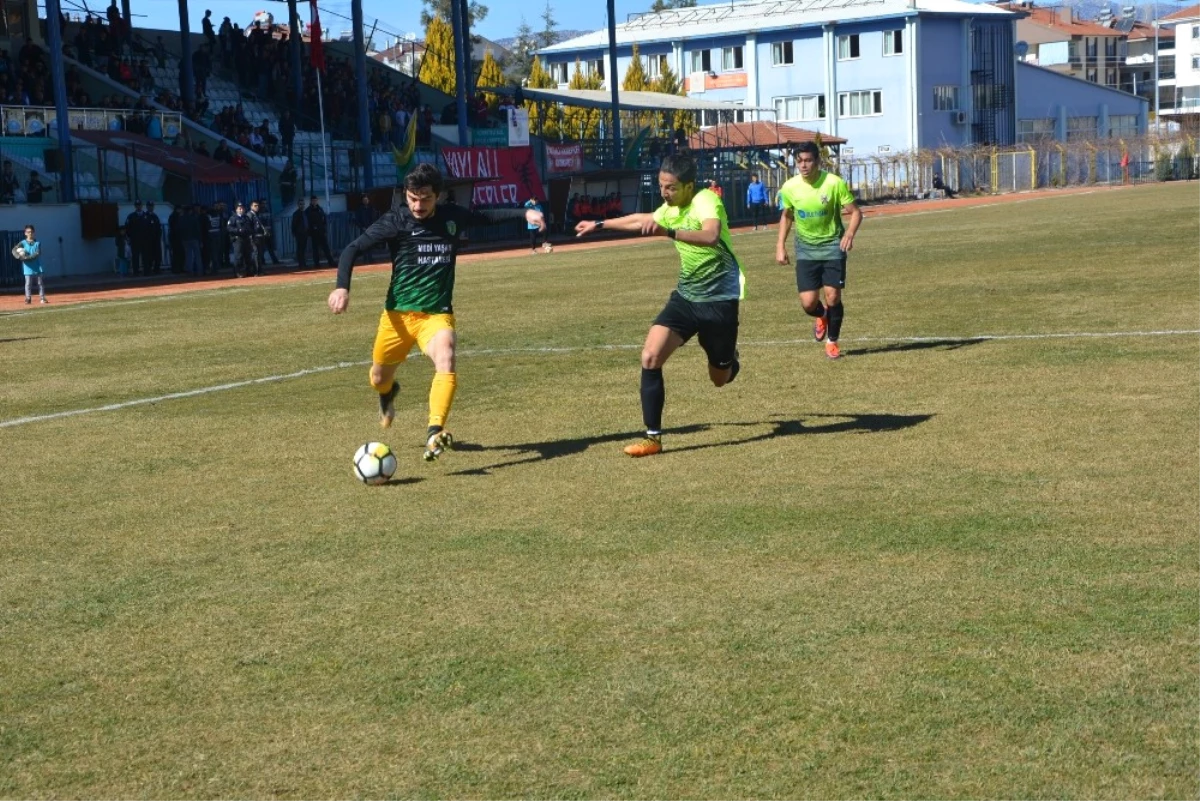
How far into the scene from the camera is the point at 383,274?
116 feet

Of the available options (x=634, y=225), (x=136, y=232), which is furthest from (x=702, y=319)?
(x=136, y=232)

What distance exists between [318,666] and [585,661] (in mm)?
994

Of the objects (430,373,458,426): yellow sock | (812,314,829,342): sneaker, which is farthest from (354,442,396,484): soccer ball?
(812,314,829,342): sneaker

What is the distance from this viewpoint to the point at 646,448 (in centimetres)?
1005

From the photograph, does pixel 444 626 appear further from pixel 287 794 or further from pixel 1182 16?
pixel 1182 16

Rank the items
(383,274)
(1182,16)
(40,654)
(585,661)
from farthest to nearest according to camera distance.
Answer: (1182,16), (383,274), (40,654), (585,661)

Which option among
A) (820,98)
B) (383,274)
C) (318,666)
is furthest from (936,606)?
(820,98)

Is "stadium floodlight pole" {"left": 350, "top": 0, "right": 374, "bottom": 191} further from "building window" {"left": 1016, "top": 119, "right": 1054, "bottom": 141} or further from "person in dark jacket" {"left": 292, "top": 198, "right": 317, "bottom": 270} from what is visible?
"building window" {"left": 1016, "top": 119, "right": 1054, "bottom": 141}

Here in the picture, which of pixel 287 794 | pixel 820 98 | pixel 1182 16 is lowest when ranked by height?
pixel 287 794

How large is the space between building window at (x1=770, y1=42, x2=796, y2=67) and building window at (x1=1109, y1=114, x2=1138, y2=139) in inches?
1002

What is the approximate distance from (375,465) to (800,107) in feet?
287

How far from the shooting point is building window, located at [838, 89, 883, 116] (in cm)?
9000

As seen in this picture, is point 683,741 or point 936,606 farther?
point 936,606

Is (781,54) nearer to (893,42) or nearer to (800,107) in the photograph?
(800,107)
